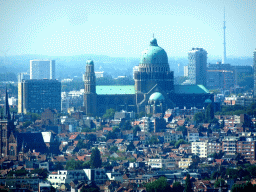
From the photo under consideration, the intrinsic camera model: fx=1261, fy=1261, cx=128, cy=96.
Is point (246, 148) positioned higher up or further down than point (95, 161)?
higher up

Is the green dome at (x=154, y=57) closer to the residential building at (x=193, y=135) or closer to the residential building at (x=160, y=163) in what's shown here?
the residential building at (x=193, y=135)

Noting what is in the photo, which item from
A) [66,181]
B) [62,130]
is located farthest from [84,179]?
[62,130]

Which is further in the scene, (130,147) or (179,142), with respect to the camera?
(179,142)

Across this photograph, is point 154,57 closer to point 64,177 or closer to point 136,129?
point 136,129

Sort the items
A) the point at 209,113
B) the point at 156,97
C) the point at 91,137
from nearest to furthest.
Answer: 1. the point at 91,137
2. the point at 209,113
3. the point at 156,97

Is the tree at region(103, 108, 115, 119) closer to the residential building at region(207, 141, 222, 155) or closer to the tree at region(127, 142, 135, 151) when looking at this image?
the tree at region(127, 142, 135, 151)

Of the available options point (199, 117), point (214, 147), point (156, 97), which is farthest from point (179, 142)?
point (156, 97)
